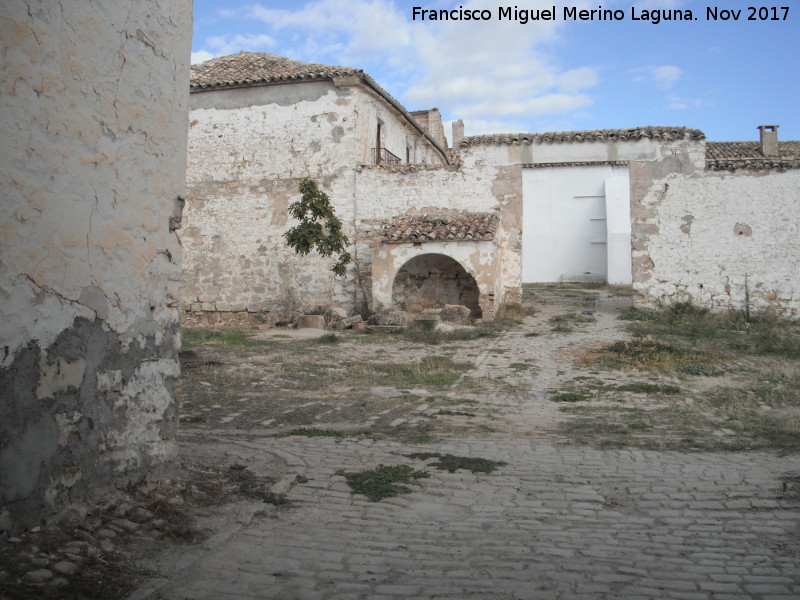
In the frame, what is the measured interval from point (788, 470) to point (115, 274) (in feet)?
18.3

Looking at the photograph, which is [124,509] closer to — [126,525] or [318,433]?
[126,525]

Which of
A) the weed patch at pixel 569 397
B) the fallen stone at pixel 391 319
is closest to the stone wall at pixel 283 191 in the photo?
the fallen stone at pixel 391 319

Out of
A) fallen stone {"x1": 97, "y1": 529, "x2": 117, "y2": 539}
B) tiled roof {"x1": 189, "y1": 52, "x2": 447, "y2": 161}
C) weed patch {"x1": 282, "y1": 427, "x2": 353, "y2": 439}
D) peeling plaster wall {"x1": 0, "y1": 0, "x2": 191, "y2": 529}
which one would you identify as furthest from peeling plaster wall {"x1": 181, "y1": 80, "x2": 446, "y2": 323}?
fallen stone {"x1": 97, "y1": 529, "x2": 117, "y2": 539}

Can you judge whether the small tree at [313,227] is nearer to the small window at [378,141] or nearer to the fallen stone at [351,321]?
the fallen stone at [351,321]

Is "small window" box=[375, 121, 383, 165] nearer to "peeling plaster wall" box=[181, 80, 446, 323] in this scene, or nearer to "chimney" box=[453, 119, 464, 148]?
"peeling plaster wall" box=[181, 80, 446, 323]

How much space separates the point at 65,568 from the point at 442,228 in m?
15.3

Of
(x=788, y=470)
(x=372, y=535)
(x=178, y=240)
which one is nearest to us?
(x=372, y=535)

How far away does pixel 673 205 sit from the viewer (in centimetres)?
1791

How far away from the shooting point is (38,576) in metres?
3.15

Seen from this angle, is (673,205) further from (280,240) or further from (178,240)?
(178,240)

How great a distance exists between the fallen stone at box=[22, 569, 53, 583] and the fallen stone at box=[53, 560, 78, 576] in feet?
0.20

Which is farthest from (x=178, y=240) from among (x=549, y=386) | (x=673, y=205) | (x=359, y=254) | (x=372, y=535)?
(x=673, y=205)

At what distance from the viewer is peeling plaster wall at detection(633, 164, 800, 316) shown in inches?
Result: 688

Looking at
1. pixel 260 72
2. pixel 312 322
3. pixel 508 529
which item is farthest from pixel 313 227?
pixel 508 529
